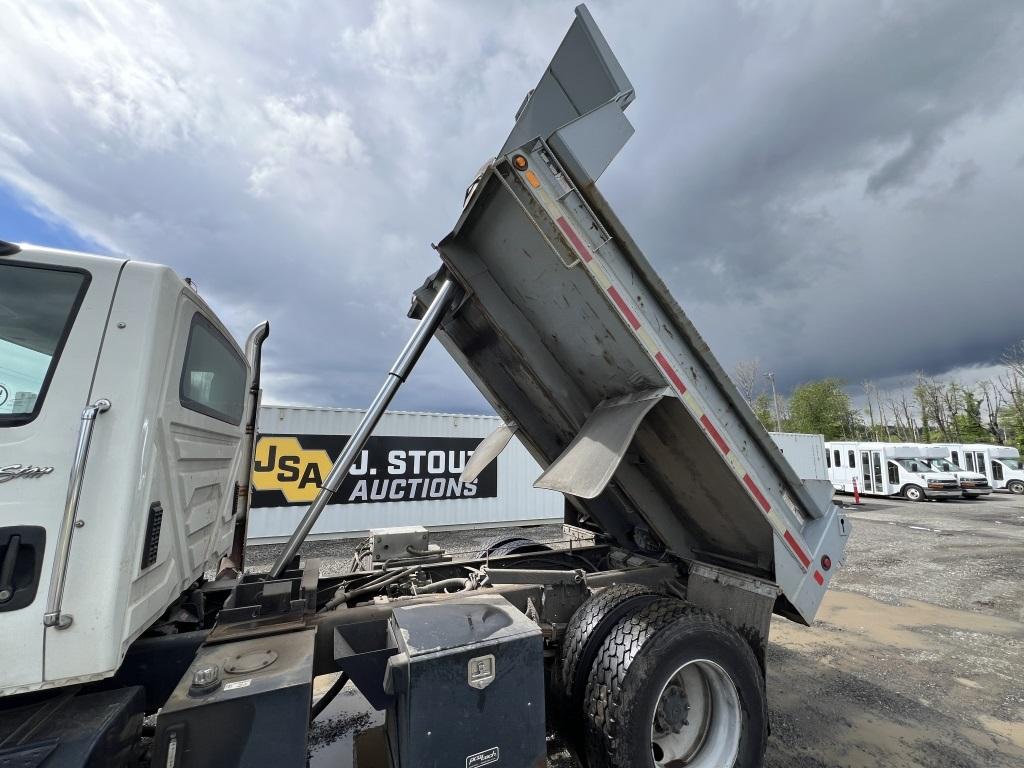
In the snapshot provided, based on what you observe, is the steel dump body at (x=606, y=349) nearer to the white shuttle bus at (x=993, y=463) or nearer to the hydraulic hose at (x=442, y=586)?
the hydraulic hose at (x=442, y=586)

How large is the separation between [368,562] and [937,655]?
5769 mm

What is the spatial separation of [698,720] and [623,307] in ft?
8.31

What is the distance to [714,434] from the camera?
8.66 feet

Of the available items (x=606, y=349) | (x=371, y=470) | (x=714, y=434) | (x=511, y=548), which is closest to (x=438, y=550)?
(x=511, y=548)

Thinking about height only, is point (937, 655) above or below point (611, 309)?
below

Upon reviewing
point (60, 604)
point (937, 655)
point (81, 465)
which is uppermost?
point (81, 465)

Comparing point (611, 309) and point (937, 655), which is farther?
point (937, 655)

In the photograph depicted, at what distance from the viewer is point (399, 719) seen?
79.4 inches

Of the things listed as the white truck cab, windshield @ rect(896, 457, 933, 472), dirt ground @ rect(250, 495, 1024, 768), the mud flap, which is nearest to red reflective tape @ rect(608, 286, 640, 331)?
the mud flap

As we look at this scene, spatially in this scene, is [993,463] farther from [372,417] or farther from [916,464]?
[372,417]

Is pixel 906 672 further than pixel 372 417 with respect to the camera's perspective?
Yes

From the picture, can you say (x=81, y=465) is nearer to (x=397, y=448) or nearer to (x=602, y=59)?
(x=602, y=59)

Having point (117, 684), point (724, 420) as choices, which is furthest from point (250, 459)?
point (724, 420)

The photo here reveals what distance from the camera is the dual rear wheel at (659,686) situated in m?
2.42
